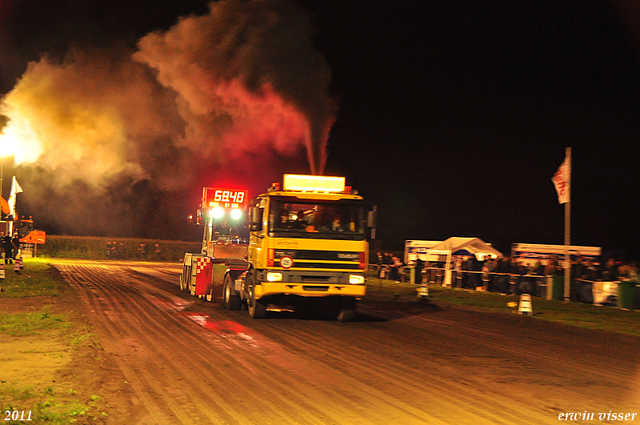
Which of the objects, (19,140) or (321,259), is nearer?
(321,259)

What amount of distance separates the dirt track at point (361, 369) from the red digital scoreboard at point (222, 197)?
17.3ft

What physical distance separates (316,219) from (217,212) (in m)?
7.53

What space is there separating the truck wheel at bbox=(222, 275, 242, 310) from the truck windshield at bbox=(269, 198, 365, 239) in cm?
378

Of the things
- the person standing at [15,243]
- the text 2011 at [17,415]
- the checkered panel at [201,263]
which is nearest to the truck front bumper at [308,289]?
the checkered panel at [201,263]

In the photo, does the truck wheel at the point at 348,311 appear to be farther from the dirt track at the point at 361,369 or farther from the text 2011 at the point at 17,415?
the text 2011 at the point at 17,415

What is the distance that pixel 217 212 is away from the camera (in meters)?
21.0

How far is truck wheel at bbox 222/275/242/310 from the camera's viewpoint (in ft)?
56.4

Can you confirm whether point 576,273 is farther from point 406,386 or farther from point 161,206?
point 161,206

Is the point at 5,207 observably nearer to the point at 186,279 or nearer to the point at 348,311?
the point at 186,279

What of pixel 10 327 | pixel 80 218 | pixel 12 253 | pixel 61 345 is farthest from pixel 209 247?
pixel 80 218

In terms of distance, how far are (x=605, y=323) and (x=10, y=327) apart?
1432cm

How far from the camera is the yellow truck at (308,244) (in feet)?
46.4

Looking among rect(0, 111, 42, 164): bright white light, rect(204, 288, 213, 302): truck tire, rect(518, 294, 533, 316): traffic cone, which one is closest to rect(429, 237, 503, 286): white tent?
rect(518, 294, 533, 316): traffic cone

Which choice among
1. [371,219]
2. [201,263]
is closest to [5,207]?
[201,263]
